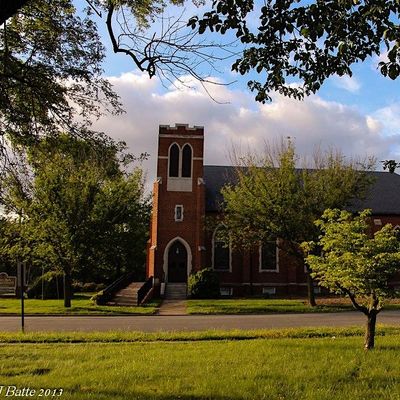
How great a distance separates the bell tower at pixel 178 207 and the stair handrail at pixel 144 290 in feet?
1.48

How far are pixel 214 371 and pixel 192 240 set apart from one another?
27.3 m

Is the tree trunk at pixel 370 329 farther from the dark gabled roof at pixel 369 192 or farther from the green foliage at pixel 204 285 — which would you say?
the dark gabled roof at pixel 369 192

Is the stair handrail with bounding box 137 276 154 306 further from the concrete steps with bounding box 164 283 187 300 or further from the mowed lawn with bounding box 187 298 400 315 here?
the mowed lawn with bounding box 187 298 400 315

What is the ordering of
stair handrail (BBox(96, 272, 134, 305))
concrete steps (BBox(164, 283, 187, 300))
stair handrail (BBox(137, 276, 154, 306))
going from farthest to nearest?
concrete steps (BBox(164, 283, 187, 300))
stair handrail (BBox(137, 276, 154, 306))
stair handrail (BBox(96, 272, 134, 305))

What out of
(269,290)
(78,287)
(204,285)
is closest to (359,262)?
(204,285)

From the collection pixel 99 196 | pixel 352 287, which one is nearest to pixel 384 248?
pixel 352 287

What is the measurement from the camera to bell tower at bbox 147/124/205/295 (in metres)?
35.0

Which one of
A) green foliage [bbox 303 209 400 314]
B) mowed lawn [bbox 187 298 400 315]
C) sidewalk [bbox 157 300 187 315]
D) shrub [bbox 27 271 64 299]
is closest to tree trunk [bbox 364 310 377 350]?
green foliage [bbox 303 209 400 314]

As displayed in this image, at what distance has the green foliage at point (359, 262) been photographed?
1013cm

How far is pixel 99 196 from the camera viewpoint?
1073 inches

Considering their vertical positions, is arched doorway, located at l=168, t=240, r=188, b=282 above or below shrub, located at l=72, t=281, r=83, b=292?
above

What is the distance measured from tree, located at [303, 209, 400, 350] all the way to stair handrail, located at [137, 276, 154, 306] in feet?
62.9

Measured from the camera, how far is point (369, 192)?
38.3 metres

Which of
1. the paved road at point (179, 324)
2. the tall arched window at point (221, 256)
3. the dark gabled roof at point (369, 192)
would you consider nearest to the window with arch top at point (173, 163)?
the dark gabled roof at point (369, 192)
